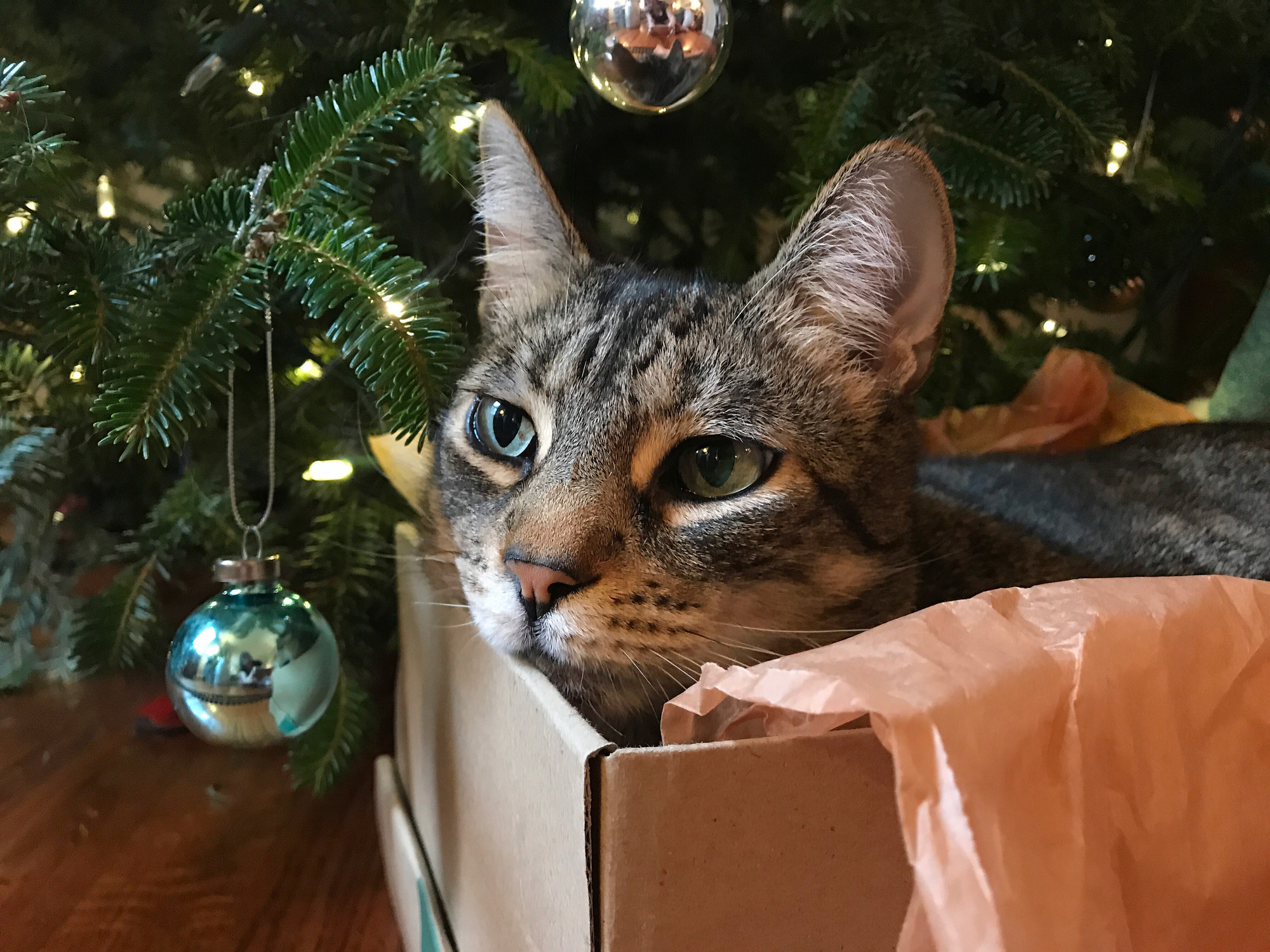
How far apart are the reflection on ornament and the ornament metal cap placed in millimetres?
598

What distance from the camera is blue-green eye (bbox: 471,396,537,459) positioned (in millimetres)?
833

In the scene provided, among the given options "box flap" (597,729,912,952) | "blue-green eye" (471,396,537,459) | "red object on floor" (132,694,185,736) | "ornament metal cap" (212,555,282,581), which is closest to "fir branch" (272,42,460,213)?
"blue-green eye" (471,396,537,459)

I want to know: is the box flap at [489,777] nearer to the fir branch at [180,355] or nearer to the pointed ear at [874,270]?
the fir branch at [180,355]

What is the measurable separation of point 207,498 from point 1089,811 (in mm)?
986

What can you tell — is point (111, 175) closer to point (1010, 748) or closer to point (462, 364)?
point (462, 364)

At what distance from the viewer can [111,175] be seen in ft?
3.48

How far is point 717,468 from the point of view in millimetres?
740

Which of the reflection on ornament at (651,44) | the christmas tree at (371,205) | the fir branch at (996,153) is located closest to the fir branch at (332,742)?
the christmas tree at (371,205)

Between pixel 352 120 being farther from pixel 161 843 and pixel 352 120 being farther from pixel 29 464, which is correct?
pixel 161 843

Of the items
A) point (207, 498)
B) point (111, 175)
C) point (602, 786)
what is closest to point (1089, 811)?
point (602, 786)

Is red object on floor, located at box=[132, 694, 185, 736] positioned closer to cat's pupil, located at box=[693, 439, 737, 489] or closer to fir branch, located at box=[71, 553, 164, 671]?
fir branch, located at box=[71, 553, 164, 671]

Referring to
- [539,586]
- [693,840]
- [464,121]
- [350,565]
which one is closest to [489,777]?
[539,586]

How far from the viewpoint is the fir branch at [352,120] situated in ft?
2.44

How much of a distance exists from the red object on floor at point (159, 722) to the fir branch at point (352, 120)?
87 centimetres
